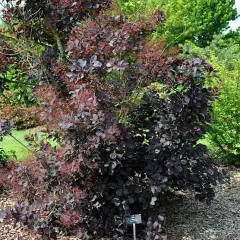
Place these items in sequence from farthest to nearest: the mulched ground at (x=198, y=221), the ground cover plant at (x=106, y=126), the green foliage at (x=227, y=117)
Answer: the green foliage at (x=227, y=117)
the mulched ground at (x=198, y=221)
the ground cover plant at (x=106, y=126)

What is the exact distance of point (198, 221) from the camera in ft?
Answer: 11.2

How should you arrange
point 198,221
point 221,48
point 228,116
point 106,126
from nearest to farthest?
point 106,126
point 198,221
point 228,116
point 221,48

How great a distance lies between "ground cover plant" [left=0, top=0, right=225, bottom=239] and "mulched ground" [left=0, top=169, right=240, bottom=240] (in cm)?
33

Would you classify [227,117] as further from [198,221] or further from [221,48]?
[221,48]

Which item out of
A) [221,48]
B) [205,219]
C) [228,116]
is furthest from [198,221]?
[221,48]

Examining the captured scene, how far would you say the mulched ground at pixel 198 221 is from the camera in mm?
3150

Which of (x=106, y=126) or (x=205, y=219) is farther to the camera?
(x=205, y=219)

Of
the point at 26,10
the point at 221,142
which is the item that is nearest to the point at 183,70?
the point at 26,10

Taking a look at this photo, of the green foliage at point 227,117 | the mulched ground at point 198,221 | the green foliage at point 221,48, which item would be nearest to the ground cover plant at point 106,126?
the mulched ground at point 198,221

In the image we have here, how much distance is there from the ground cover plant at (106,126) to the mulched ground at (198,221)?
13.1 inches

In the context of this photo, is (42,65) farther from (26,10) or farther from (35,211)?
(35,211)

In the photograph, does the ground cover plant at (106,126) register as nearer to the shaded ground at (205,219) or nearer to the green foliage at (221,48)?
the shaded ground at (205,219)

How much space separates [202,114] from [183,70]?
1.27 ft

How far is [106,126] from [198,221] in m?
1.46
